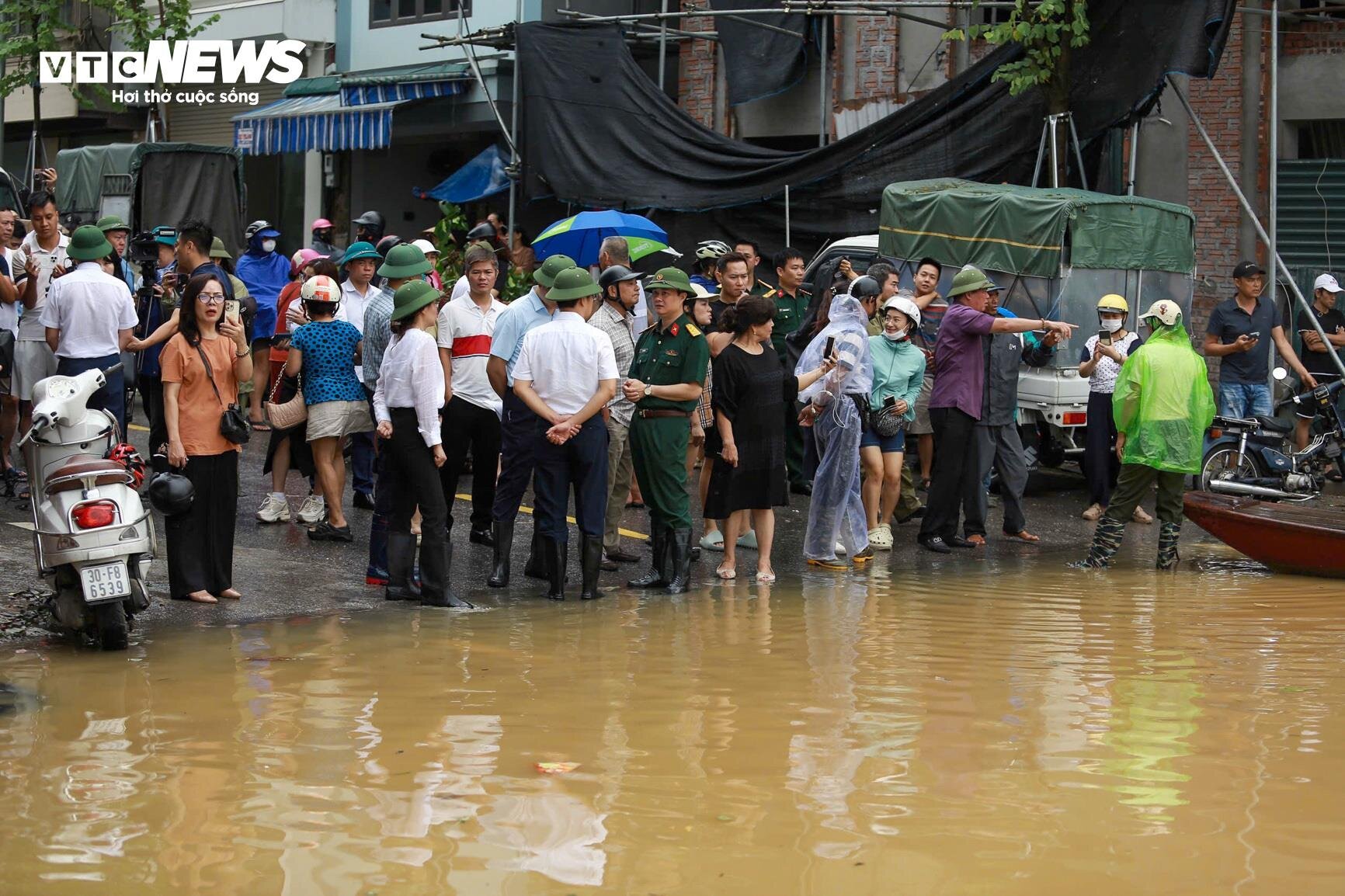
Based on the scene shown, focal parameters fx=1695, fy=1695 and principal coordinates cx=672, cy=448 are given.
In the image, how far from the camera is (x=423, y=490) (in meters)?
9.05

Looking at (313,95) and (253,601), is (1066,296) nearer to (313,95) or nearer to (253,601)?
(253,601)

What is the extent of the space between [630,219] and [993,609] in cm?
660

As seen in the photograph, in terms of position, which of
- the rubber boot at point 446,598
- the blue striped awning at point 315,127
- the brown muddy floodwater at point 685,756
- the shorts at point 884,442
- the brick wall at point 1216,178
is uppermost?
the blue striped awning at point 315,127

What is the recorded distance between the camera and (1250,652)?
8.05m

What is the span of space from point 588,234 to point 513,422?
4.97m

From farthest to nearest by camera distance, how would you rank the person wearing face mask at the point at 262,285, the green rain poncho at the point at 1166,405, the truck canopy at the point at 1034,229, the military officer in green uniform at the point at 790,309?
the person wearing face mask at the point at 262,285, the truck canopy at the point at 1034,229, the military officer in green uniform at the point at 790,309, the green rain poncho at the point at 1166,405

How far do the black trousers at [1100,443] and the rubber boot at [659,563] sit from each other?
4.75 metres

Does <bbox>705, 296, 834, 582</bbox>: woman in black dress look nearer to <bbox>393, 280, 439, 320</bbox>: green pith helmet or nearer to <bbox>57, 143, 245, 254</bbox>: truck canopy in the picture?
<bbox>393, 280, 439, 320</bbox>: green pith helmet

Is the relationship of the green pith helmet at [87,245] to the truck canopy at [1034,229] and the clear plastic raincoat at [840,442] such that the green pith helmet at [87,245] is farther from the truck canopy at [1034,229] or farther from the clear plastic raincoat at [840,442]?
the truck canopy at [1034,229]

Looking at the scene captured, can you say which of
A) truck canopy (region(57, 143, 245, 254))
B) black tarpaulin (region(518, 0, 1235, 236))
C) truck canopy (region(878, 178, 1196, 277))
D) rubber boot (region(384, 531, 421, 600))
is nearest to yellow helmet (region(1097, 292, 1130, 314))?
truck canopy (region(878, 178, 1196, 277))

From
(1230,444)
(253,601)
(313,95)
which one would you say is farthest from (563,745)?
(313,95)

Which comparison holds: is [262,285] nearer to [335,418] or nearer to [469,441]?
[335,418]

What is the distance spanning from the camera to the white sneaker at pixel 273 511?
11.4 meters

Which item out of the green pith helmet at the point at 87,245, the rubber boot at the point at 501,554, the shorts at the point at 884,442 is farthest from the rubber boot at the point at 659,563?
the green pith helmet at the point at 87,245
